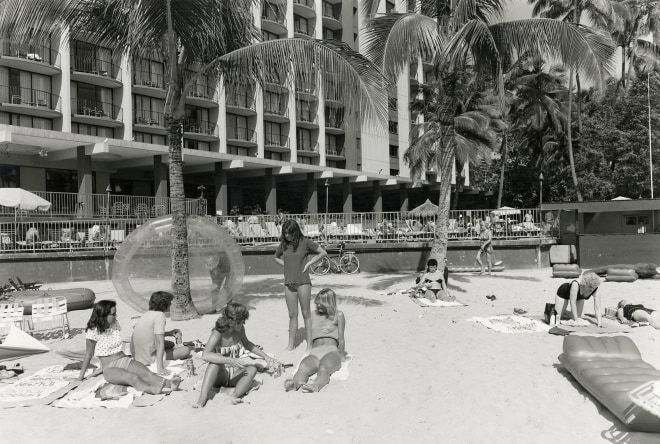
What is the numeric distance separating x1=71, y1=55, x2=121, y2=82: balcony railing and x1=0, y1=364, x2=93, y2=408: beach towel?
27.9 m

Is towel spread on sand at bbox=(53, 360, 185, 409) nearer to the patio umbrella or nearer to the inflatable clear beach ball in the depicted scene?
the inflatable clear beach ball

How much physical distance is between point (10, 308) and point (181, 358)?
10.9 ft

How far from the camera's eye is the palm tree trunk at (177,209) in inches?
380

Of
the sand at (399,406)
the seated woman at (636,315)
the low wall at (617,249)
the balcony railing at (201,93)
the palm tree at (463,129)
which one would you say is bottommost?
the sand at (399,406)

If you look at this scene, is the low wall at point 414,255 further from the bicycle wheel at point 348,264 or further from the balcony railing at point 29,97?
the balcony railing at point 29,97

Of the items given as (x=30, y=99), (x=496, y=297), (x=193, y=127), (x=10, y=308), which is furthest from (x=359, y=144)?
(x=10, y=308)

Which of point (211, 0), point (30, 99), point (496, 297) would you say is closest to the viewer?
point (211, 0)

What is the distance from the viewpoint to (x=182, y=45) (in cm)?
1043

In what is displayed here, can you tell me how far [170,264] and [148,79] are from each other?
2786 cm

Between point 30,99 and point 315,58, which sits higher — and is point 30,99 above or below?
above

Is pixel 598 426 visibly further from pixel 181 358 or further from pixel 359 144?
pixel 359 144

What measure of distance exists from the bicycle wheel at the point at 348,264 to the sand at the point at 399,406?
9.08 meters

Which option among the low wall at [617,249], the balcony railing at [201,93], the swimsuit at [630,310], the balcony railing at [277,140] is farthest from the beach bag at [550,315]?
the balcony railing at [277,140]

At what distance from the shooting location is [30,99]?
2880cm
